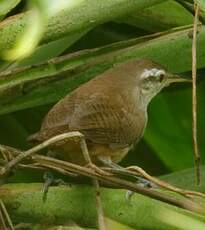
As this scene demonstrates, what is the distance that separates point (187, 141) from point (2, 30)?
2.68ft

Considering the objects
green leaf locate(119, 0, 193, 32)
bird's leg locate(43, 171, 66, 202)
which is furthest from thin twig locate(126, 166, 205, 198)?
green leaf locate(119, 0, 193, 32)

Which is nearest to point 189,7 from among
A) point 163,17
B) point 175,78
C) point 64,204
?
point 163,17

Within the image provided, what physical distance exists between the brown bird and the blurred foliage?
5 cm

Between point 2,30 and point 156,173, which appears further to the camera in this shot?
point 156,173

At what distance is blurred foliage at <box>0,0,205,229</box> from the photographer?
1.25 metres

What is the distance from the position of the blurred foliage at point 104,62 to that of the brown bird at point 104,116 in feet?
0.16

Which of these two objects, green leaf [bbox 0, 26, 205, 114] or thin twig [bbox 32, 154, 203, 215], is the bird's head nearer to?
green leaf [bbox 0, 26, 205, 114]

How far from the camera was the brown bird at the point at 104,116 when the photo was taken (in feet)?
4.68

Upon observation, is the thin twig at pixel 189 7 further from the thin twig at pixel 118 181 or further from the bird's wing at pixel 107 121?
the thin twig at pixel 118 181

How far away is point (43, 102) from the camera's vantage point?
4.90 feet

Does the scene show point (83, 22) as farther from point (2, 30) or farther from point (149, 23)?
point (149, 23)

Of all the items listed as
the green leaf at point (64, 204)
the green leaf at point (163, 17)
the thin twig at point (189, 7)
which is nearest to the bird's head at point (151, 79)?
the green leaf at point (163, 17)

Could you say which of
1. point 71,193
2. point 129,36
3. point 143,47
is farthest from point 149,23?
point 71,193

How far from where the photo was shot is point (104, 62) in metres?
1.55
